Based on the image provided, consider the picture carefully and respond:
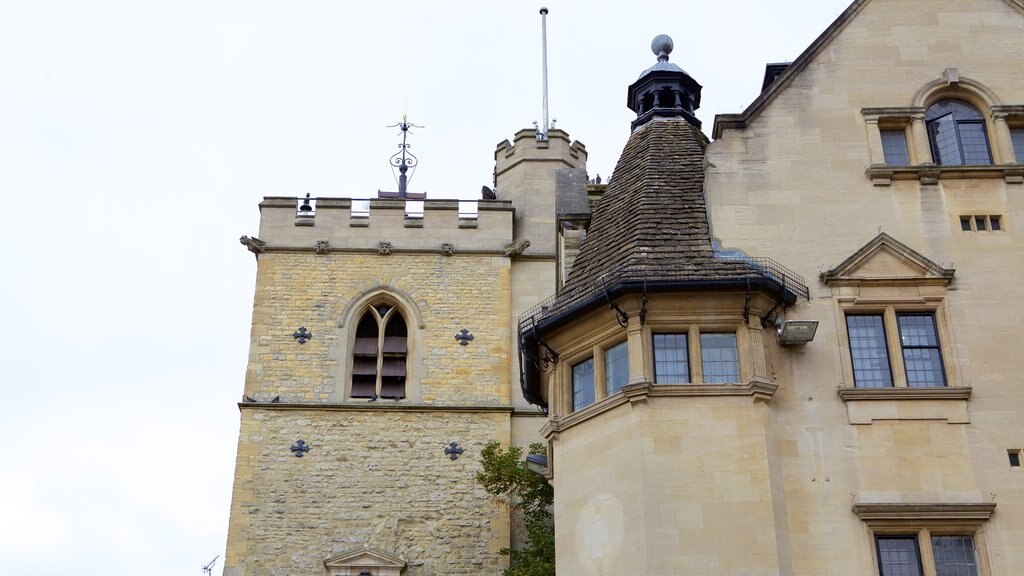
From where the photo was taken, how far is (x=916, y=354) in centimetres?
1698

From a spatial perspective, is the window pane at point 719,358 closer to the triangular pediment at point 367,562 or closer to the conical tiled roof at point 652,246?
the conical tiled roof at point 652,246

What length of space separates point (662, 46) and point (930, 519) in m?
10.9

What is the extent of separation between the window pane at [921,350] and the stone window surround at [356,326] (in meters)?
13.1

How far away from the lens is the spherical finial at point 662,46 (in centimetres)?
2327

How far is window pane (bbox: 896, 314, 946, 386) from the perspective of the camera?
661 inches

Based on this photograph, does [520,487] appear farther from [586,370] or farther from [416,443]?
[586,370]

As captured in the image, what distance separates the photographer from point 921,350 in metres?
17.0

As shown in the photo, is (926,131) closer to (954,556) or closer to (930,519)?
(930,519)

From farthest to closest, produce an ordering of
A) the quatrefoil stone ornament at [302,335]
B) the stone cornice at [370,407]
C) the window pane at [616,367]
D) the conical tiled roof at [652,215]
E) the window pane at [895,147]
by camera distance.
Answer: the quatrefoil stone ornament at [302,335] → the stone cornice at [370,407] → the window pane at [895,147] → the conical tiled roof at [652,215] → the window pane at [616,367]

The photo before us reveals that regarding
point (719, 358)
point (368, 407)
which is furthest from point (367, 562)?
point (719, 358)

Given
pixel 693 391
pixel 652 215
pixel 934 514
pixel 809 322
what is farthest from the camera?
pixel 652 215

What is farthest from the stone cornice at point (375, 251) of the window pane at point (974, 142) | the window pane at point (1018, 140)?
the window pane at point (1018, 140)

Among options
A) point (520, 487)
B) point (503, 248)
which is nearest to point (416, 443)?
point (520, 487)

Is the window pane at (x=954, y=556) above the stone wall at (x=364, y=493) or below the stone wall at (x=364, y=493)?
below
